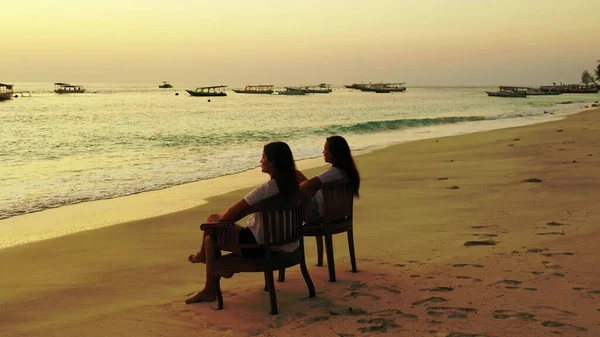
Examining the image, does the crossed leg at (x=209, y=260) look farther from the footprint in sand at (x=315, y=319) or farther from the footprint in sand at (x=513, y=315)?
the footprint in sand at (x=513, y=315)

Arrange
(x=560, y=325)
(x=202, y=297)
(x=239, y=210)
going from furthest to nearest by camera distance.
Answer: (x=202, y=297)
(x=239, y=210)
(x=560, y=325)

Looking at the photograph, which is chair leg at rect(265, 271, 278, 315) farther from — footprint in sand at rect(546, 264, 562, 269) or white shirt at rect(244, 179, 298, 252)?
footprint in sand at rect(546, 264, 562, 269)

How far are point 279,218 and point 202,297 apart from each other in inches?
43.3

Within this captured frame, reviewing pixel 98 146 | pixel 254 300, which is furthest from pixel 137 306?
pixel 98 146

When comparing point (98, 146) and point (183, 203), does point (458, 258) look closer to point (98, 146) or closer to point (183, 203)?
point (183, 203)

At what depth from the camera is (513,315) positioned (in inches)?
177

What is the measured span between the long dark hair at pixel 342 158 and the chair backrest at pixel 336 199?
0.27ft

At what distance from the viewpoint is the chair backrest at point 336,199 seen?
221 inches

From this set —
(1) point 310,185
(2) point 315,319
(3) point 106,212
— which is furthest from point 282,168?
(3) point 106,212

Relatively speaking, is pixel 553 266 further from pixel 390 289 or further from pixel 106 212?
pixel 106 212

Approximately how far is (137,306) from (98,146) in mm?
24477

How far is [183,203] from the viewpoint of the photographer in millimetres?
11422

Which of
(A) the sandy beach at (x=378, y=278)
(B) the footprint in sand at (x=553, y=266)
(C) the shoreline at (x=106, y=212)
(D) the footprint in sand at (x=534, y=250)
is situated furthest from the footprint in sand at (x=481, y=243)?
(C) the shoreline at (x=106, y=212)

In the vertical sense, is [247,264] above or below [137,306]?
above
